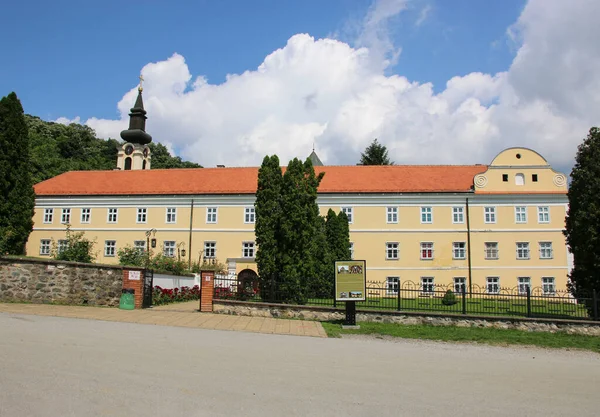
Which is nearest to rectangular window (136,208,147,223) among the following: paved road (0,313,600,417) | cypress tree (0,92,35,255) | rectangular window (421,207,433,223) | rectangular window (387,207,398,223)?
cypress tree (0,92,35,255)

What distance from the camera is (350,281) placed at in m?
15.6

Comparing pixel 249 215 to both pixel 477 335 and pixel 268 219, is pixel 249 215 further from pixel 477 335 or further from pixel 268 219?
pixel 477 335

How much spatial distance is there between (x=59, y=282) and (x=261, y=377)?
12.3 m

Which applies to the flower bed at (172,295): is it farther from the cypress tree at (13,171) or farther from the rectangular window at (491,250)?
the rectangular window at (491,250)

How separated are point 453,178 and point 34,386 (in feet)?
118

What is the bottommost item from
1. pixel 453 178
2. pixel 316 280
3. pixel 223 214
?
pixel 316 280

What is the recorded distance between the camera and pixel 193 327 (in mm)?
13641

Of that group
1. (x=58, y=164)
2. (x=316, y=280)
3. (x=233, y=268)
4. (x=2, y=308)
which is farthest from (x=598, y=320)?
(x=58, y=164)

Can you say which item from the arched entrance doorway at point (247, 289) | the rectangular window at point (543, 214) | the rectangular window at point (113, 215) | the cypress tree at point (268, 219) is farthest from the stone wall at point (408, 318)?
the rectangular window at point (113, 215)

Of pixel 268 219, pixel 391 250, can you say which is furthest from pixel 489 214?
pixel 268 219

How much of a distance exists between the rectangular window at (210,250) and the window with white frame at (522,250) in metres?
22.7

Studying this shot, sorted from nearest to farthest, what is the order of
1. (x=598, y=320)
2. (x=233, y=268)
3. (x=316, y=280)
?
(x=598, y=320)
(x=316, y=280)
(x=233, y=268)

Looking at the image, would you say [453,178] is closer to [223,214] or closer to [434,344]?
[223,214]

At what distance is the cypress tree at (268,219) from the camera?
771 inches
